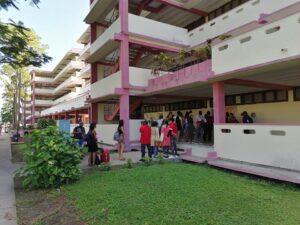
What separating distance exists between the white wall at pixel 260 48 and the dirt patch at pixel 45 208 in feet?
22.4

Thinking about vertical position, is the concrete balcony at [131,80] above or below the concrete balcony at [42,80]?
below

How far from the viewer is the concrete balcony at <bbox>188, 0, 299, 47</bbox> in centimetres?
1193

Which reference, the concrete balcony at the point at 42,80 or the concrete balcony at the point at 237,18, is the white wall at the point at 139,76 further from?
the concrete balcony at the point at 42,80

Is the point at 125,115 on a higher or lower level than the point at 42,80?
lower

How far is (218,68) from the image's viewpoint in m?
10.7

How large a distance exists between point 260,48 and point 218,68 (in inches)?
77.3

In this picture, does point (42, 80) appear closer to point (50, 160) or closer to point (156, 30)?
point (156, 30)

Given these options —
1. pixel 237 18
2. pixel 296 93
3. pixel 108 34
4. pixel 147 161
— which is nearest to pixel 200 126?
pixel 147 161

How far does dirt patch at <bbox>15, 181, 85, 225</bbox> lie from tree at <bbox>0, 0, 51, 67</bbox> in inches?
291

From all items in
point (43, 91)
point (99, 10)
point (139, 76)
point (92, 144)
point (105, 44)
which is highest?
point (99, 10)

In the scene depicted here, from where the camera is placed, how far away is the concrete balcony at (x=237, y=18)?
1193 cm

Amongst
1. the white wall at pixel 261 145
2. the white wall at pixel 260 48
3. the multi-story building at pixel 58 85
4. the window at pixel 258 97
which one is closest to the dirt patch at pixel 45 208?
the white wall at pixel 261 145

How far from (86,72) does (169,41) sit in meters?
24.2

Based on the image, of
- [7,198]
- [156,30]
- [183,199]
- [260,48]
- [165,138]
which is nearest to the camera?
[183,199]
